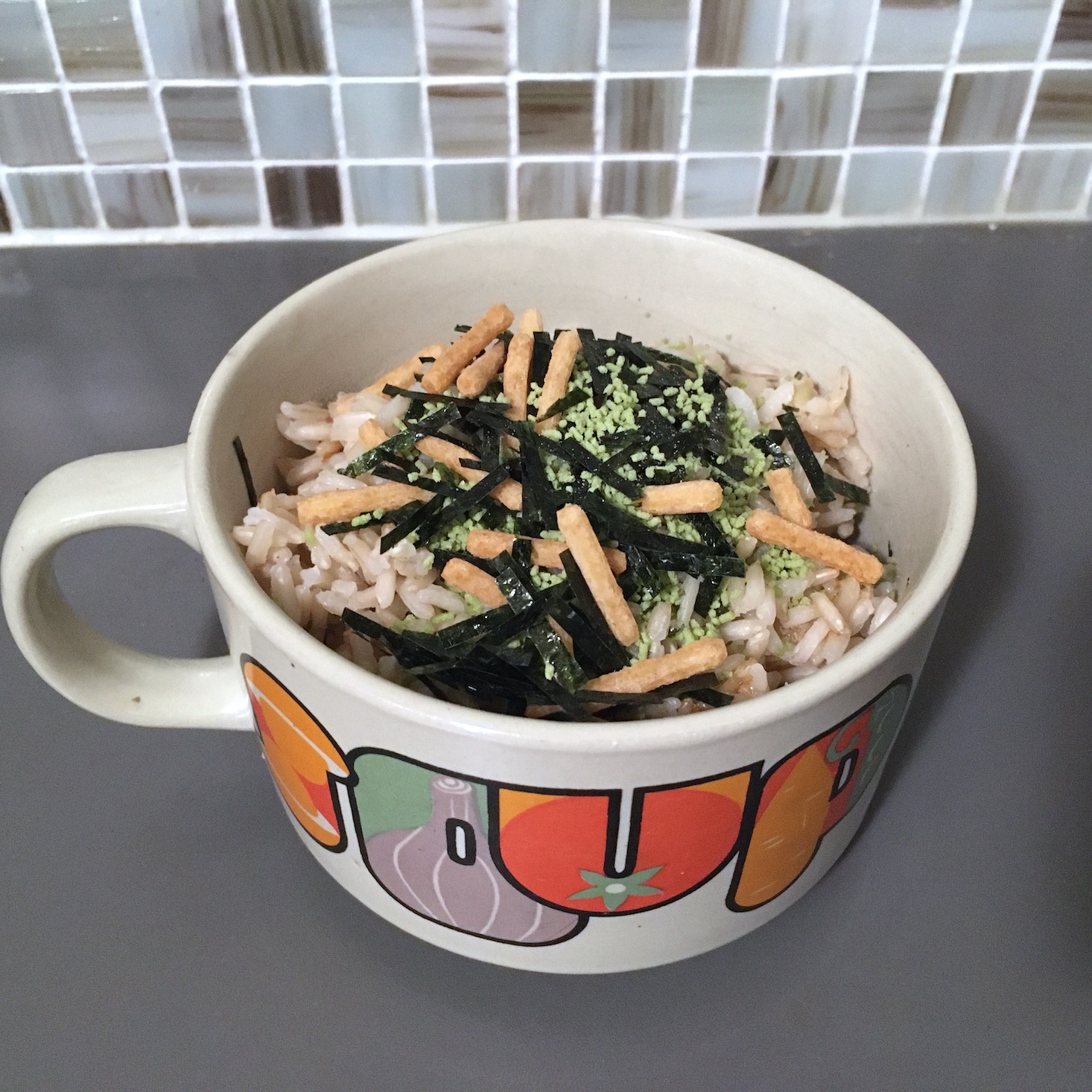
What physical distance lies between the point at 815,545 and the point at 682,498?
0.27ft

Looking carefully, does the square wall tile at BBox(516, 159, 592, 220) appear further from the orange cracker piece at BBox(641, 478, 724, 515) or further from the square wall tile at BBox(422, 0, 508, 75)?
the orange cracker piece at BBox(641, 478, 724, 515)

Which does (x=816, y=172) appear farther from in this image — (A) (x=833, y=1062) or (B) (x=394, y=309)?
(A) (x=833, y=1062)

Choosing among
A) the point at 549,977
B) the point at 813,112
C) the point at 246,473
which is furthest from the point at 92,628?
the point at 813,112

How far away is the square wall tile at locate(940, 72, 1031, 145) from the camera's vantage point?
1093 mm

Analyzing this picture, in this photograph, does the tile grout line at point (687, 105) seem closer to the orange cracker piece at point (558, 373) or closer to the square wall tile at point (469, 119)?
the square wall tile at point (469, 119)

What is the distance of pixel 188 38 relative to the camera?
1.01 meters

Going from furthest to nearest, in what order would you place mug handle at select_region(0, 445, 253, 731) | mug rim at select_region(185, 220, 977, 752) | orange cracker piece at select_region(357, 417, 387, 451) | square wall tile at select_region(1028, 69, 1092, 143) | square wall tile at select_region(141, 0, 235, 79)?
square wall tile at select_region(1028, 69, 1092, 143)
square wall tile at select_region(141, 0, 235, 79)
orange cracker piece at select_region(357, 417, 387, 451)
mug handle at select_region(0, 445, 253, 731)
mug rim at select_region(185, 220, 977, 752)

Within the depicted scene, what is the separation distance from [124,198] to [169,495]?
731 mm

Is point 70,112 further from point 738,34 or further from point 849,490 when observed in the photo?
point 849,490

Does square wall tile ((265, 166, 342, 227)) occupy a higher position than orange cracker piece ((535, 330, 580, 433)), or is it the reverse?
orange cracker piece ((535, 330, 580, 433))

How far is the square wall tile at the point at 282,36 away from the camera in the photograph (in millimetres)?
1001

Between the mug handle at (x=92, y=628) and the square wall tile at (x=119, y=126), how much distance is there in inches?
25.7

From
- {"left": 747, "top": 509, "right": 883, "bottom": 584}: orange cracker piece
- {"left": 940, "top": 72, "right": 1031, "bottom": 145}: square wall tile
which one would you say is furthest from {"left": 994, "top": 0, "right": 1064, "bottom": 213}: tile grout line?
{"left": 747, "top": 509, "right": 883, "bottom": 584}: orange cracker piece

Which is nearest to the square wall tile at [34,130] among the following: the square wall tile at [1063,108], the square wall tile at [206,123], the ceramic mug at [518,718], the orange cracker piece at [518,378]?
the square wall tile at [206,123]
